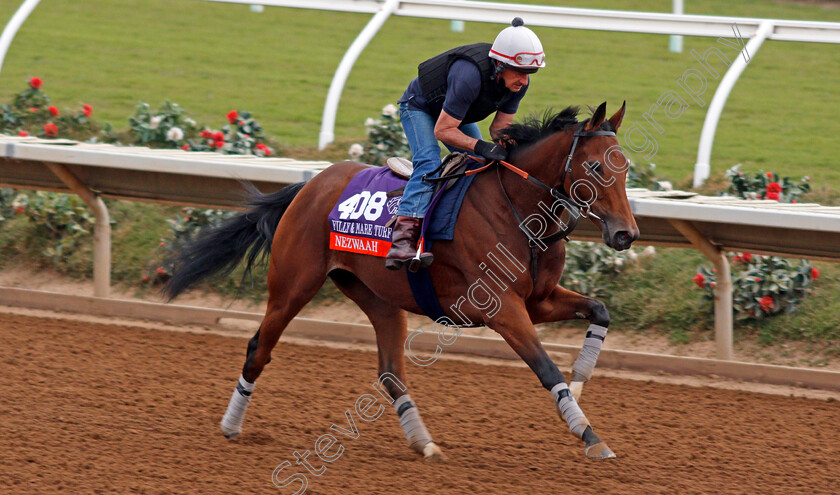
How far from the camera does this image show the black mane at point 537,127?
4.66 meters

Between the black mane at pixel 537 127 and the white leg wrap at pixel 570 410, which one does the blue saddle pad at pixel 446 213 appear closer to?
the black mane at pixel 537 127

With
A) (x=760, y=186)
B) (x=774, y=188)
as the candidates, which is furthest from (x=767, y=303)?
(x=760, y=186)

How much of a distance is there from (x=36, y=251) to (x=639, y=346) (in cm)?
511

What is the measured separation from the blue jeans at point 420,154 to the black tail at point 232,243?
95 centimetres

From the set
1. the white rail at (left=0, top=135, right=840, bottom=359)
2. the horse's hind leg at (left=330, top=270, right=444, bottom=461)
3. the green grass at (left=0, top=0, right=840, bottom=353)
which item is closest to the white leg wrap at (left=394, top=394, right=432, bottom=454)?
the horse's hind leg at (left=330, top=270, right=444, bottom=461)

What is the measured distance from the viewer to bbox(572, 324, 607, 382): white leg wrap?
468 cm

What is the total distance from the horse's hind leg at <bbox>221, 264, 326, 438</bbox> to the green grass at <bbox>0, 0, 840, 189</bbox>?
166 inches

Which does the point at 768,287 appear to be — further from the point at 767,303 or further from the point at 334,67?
the point at 334,67

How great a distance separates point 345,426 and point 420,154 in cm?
160

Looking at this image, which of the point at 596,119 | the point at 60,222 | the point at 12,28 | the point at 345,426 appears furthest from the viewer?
the point at 12,28

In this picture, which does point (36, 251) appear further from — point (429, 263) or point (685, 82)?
point (685, 82)

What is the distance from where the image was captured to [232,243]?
5840 millimetres

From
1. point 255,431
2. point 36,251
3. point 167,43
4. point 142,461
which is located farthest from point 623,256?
point 167,43

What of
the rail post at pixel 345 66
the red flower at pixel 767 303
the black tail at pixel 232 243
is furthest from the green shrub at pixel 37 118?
the red flower at pixel 767 303
